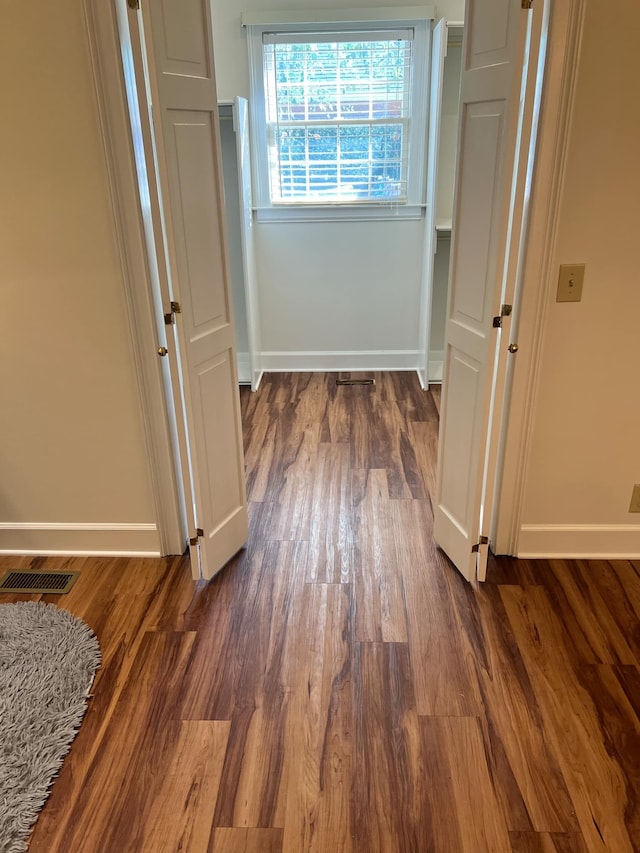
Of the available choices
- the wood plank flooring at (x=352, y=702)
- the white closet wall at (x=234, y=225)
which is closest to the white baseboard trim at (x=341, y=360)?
the white closet wall at (x=234, y=225)

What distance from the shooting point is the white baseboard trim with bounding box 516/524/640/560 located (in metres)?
2.51

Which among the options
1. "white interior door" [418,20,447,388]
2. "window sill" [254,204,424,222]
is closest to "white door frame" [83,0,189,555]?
A: "white interior door" [418,20,447,388]

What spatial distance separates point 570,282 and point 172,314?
1366 millimetres

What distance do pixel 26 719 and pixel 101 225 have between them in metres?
1.59

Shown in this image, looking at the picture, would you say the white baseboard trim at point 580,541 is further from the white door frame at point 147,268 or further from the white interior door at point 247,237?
the white interior door at point 247,237

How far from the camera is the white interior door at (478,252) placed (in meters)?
1.79

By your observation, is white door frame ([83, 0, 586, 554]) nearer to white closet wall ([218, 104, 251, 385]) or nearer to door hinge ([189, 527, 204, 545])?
door hinge ([189, 527, 204, 545])

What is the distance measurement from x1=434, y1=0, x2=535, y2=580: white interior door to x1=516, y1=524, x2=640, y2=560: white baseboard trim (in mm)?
307

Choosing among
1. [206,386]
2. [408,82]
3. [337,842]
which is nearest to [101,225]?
[206,386]

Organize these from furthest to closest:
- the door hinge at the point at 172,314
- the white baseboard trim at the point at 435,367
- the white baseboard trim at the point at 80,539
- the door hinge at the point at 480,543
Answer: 1. the white baseboard trim at the point at 435,367
2. the white baseboard trim at the point at 80,539
3. the door hinge at the point at 480,543
4. the door hinge at the point at 172,314

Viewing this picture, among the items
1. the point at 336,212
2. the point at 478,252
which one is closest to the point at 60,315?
the point at 478,252

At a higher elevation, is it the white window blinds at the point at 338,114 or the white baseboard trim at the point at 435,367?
the white window blinds at the point at 338,114

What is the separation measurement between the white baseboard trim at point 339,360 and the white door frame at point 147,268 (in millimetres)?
2432

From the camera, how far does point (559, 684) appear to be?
6.44ft
